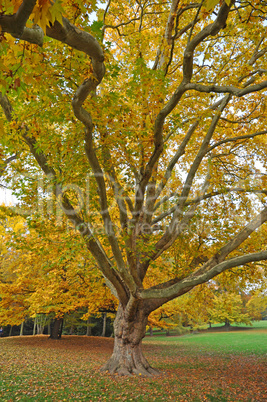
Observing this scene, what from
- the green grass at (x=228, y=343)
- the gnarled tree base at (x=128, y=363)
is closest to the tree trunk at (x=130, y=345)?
the gnarled tree base at (x=128, y=363)

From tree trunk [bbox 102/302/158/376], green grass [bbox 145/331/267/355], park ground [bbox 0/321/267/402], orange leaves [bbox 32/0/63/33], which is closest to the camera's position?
orange leaves [bbox 32/0/63/33]

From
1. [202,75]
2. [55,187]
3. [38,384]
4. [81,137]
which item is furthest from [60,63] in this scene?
[38,384]

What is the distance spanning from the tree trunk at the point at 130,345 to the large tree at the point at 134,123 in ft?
0.11

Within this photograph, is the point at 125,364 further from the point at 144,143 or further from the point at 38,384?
the point at 144,143

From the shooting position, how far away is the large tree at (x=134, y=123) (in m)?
3.32

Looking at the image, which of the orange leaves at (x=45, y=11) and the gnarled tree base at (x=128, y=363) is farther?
the gnarled tree base at (x=128, y=363)

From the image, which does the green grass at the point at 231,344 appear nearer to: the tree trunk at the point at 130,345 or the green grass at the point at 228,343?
the green grass at the point at 228,343

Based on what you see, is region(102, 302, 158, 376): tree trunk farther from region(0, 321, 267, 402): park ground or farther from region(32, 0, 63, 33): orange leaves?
region(32, 0, 63, 33): orange leaves

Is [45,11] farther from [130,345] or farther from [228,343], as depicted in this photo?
[228,343]

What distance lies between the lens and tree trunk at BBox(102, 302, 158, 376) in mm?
7902

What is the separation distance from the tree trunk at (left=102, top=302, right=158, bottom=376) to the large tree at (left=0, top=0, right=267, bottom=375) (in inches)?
1.3

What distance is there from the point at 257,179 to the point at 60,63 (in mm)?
7873

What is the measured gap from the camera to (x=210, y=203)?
10125 millimetres

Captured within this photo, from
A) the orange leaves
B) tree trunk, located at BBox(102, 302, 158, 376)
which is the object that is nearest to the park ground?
tree trunk, located at BBox(102, 302, 158, 376)
